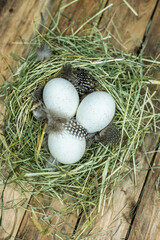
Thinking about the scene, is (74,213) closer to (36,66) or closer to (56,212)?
(56,212)

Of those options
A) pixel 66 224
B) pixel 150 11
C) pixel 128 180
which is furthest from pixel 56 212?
pixel 150 11

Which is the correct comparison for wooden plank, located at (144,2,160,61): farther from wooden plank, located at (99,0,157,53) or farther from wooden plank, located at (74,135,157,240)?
wooden plank, located at (74,135,157,240)

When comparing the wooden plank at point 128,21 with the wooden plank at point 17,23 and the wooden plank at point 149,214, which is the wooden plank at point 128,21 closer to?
the wooden plank at point 17,23

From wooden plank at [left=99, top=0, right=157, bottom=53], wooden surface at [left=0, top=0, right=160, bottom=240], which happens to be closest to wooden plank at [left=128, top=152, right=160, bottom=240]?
wooden surface at [left=0, top=0, right=160, bottom=240]

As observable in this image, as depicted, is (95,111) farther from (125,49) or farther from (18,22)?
(18,22)

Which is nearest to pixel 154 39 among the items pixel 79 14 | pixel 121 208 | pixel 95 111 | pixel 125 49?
pixel 125 49
